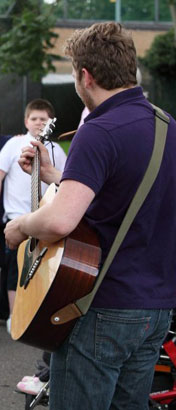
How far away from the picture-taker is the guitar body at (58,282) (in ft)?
8.72

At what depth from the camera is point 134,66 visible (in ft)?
9.09

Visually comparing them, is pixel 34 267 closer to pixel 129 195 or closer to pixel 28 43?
pixel 129 195

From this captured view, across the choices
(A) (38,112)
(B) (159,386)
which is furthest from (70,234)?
(A) (38,112)

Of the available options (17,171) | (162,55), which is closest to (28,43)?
(17,171)

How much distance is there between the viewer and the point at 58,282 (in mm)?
2656

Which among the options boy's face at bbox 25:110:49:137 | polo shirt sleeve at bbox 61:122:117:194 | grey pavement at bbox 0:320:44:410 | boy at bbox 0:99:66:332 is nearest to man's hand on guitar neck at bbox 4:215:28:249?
polo shirt sleeve at bbox 61:122:117:194

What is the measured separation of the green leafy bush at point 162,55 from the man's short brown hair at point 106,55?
16375 millimetres

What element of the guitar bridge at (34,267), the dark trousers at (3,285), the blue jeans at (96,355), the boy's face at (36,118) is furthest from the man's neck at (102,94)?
the dark trousers at (3,285)

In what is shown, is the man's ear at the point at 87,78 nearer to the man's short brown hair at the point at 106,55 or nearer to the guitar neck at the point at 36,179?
the man's short brown hair at the point at 106,55

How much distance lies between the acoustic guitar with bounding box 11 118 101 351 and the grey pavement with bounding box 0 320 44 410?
7.39ft

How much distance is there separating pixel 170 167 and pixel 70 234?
0.39m

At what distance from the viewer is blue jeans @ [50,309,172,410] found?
2.72 m

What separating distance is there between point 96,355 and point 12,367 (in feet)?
10.5

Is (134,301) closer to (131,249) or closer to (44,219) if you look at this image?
(131,249)
